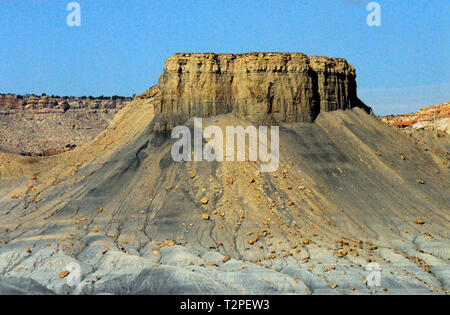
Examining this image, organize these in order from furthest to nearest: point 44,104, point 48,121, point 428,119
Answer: point 44,104, point 48,121, point 428,119

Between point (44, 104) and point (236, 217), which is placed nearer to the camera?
point (236, 217)

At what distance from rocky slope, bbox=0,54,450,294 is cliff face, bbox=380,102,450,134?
50688 mm

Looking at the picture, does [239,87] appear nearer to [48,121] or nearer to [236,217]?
[236,217]

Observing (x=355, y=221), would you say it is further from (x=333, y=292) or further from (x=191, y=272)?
(x=191, y=272)

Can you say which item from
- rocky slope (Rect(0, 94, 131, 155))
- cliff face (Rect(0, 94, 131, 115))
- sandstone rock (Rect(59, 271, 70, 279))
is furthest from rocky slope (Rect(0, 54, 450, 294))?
cliff face (Rect(0, 94, 131, 115))

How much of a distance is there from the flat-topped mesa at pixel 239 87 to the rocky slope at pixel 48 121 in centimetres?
5015

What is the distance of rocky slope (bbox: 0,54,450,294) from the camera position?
47.2 metres

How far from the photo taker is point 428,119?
124 metres

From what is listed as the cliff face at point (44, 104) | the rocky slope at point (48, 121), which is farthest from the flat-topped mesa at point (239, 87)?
the cliff face at point (44, 104)

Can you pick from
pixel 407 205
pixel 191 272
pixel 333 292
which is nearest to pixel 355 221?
pixel 407 205

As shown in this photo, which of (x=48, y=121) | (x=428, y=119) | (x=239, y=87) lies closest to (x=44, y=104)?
(x=48, y=121)

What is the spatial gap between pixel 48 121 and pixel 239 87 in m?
69.0

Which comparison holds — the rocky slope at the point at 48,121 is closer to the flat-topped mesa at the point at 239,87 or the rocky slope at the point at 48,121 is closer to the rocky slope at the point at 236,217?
the rocky slope at the point at 236,217
